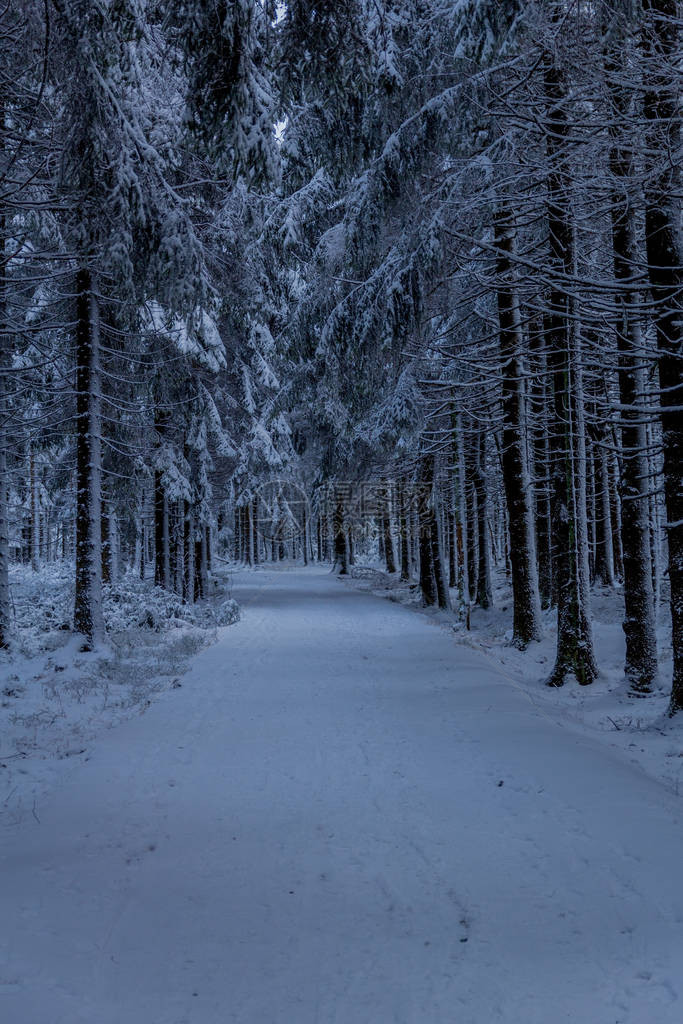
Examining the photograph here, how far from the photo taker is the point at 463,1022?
8.93 feet

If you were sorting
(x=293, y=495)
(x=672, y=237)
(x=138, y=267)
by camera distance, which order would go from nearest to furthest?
(x=672, y=237) < (x=138, y=267) < (x=293, y=495)

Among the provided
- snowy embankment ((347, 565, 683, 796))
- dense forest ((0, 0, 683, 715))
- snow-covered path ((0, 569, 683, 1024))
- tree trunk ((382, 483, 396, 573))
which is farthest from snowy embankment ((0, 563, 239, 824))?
tree trunk ((382, 483, 396, 573))

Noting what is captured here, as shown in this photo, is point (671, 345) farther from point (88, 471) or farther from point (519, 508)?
point (88, 471)

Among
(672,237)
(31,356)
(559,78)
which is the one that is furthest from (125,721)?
(31,356)

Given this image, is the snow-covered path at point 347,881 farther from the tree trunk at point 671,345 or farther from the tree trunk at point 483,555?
the tree trunk at point 483,555

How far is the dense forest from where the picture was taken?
229 inches

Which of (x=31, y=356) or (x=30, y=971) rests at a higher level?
(x=31, y=356)

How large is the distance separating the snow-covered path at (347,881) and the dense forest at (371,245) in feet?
9.82

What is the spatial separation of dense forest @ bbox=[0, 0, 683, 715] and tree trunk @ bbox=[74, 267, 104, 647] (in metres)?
0.05

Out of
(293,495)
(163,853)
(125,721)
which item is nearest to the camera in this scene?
(163,853)

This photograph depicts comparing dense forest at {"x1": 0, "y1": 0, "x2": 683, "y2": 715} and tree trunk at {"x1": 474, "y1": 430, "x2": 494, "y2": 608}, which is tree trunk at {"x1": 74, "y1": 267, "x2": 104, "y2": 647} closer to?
dense forest at {"x1": 0, "y1": 0, "x2": 683, "y2": 715}

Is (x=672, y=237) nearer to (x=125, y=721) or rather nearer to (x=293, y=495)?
(x=125, y=721)

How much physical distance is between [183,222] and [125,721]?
20.0 ft

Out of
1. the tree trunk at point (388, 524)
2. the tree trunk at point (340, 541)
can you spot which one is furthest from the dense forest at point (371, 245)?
the tree trunk at point (340, 541)
